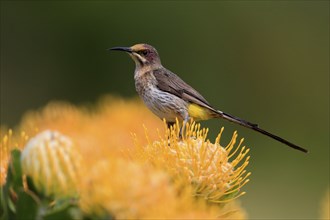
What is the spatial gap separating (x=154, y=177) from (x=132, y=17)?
7.09m

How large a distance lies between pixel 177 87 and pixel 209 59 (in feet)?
15.2

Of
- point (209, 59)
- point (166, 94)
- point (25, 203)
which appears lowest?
point (25, 203)

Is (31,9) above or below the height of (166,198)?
above

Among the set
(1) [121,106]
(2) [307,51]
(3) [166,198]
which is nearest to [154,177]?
(3) [166,198]

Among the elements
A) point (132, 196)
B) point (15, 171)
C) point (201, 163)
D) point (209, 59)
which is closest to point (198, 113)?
point (201, 163)

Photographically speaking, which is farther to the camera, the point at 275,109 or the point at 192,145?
the point at 275,109

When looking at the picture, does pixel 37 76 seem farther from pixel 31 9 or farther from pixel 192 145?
pixel 192 145

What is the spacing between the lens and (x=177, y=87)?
4113mm

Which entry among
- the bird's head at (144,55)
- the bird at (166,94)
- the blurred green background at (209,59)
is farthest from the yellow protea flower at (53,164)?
the blurred green background at (209,59)

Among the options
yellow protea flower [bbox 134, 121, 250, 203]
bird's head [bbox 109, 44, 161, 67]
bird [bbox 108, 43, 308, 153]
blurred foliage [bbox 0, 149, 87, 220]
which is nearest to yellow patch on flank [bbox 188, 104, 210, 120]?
bird [bbox 108, 43, 308, 153]

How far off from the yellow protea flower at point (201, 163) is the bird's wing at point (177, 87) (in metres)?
1.71

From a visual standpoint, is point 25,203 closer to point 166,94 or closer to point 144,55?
point 166,94

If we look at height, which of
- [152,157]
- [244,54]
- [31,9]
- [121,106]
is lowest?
[152,157]

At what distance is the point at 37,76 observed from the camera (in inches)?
372
